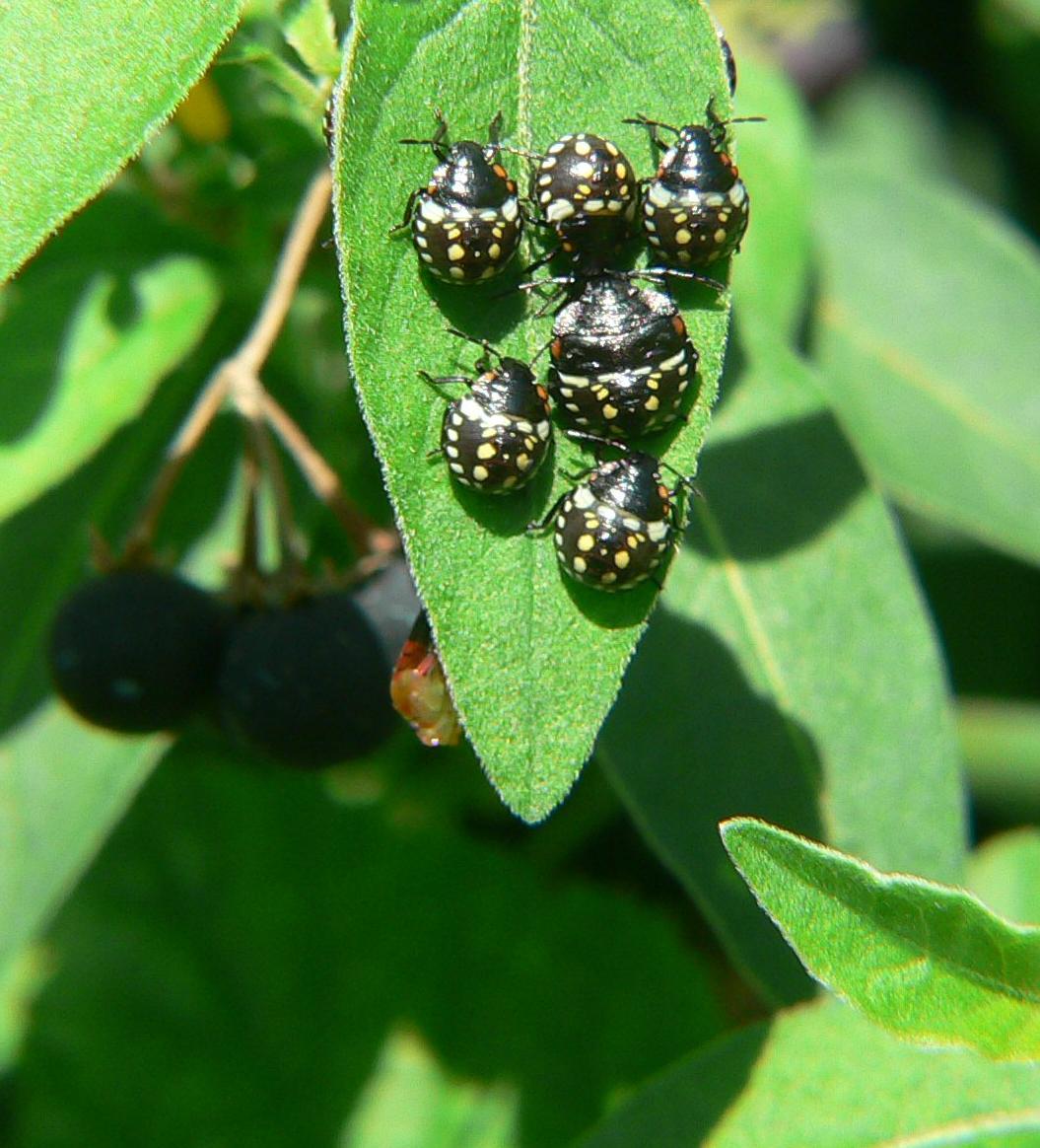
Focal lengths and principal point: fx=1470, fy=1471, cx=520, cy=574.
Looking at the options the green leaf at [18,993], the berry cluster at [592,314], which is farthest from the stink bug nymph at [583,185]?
the green leaf at [18,993]

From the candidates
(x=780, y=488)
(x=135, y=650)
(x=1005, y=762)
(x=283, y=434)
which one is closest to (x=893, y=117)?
(x=1005, y=762)

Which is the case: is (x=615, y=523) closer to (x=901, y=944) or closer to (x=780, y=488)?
(x=901, y=944)

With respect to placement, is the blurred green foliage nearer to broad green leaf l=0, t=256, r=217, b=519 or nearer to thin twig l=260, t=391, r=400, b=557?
broad green leaf l=0, t=256, r=217, b=519

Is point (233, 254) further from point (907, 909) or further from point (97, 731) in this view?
point (907, 909)

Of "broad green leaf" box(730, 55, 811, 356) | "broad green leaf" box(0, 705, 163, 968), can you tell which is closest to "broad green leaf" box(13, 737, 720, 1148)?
"broad green leaf" box(0, 705, 163, 968)

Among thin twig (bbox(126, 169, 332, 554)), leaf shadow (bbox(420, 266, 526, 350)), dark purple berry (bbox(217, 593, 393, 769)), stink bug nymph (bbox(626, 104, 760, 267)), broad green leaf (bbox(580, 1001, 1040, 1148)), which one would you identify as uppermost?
leaf shadow (bbox(420, 266, 526, 350))

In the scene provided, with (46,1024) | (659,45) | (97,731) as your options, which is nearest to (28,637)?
(97,731)
